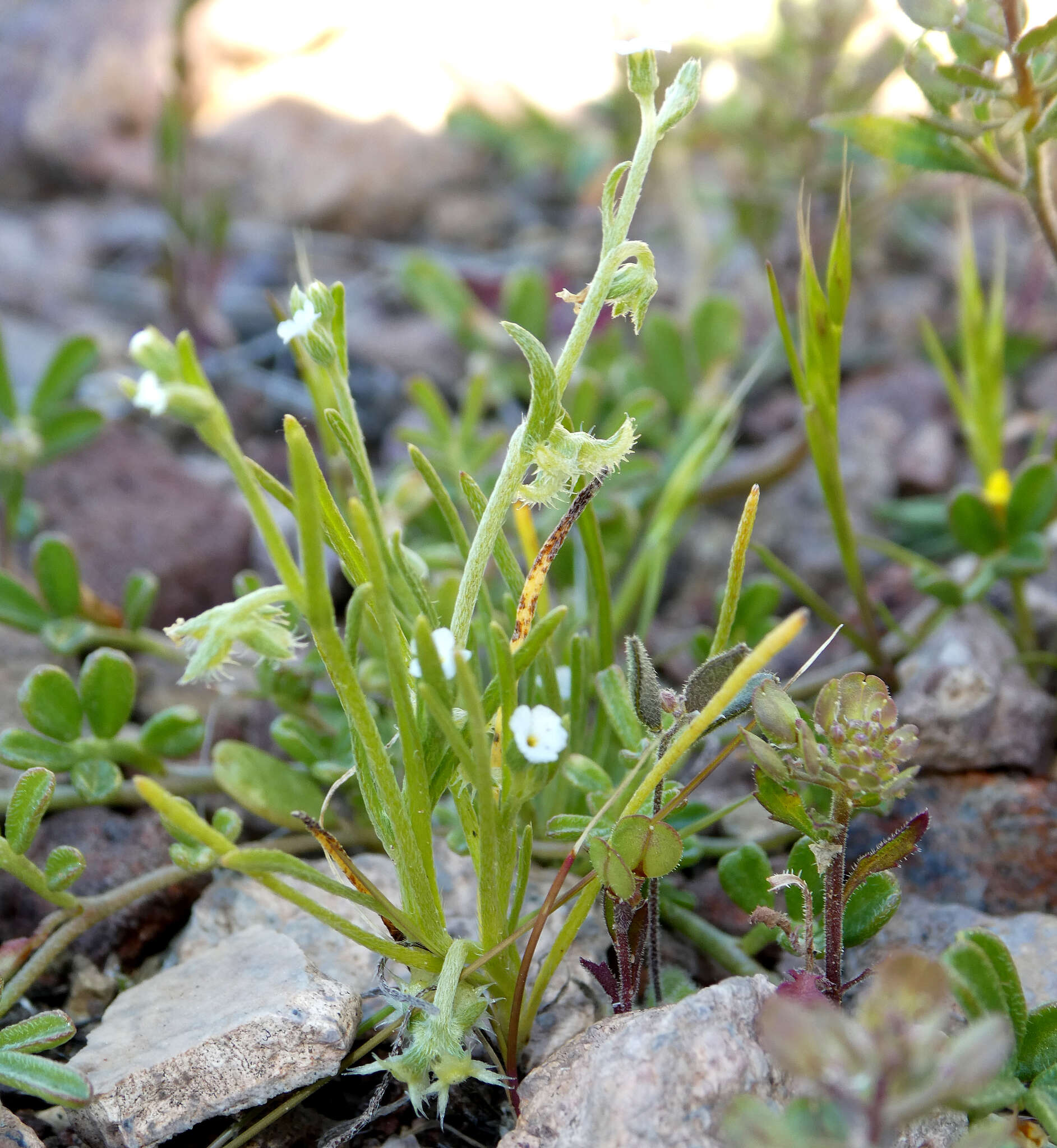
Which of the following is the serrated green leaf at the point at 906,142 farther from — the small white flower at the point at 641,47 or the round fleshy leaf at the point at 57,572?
the round fleshy leaf at the point at 57,572

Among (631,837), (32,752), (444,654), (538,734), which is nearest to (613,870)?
(631,837)

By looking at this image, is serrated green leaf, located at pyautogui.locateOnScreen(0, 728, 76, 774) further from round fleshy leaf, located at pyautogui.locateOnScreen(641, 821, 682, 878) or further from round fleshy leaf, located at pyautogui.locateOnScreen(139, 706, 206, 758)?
round fleshy leaf, located at pyautogui.locateOnScreen(641, 821, 682, 878)

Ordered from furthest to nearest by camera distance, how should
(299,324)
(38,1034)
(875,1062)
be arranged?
1. (38,1034)
2. (299,324)
3. (875,1062)

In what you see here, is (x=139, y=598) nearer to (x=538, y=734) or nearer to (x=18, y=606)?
(x=18, y=606)

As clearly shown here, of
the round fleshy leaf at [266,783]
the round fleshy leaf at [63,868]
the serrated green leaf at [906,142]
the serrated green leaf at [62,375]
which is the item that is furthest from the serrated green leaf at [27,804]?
the serrated green leaf at [906,142]

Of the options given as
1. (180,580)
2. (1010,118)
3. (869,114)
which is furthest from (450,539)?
(1010,118)

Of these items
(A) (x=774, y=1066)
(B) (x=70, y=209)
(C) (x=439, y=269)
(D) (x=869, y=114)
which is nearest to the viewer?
(A) (x=774, y=1066)

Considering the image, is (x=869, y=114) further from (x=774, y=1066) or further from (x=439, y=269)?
(x=439, y=269)
